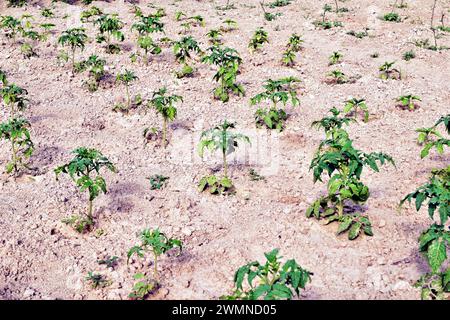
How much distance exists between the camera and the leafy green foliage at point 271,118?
21.2ft

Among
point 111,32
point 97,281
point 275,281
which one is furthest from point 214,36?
point 275,281

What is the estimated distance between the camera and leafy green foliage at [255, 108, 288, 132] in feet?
21.2

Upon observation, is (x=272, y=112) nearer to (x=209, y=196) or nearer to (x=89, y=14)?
(x=209, y=196)

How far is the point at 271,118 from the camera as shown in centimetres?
664

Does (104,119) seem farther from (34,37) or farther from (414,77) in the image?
(414,77)

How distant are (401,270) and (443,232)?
0.62 m

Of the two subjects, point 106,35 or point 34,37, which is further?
point 106,35

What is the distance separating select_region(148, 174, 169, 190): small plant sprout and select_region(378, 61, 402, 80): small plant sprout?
170 inches

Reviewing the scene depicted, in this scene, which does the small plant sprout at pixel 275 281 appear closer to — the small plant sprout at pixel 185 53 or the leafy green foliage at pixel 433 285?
the leafy green foliage at pixel 433 285

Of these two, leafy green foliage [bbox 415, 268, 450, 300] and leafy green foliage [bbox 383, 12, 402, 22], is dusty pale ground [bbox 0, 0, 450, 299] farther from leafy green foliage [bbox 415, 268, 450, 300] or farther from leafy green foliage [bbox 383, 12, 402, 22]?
leafy green foliage [bbox 383, 12, 402, 22]

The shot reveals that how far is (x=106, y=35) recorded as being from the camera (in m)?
9.88
